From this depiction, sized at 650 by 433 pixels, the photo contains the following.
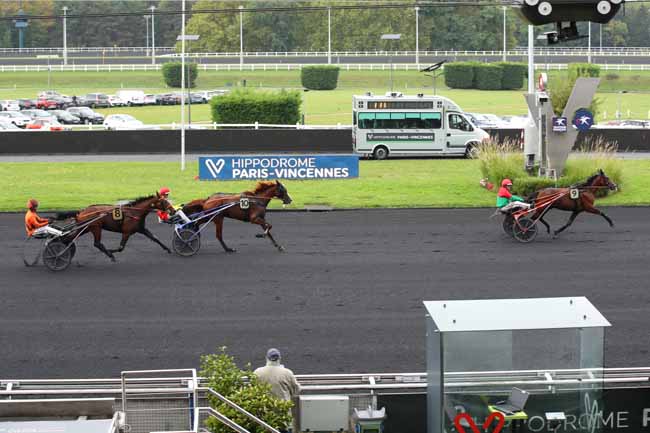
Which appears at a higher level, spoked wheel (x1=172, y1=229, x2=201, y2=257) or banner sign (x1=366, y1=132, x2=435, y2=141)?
banner sign (x1=366, y1=132, x2=435, y2=141)

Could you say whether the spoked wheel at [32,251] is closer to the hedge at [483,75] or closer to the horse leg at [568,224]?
the horse leg at [568,224]

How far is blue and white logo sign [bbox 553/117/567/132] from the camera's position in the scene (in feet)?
88.2

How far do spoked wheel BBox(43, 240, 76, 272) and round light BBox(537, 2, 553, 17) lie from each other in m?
11.5

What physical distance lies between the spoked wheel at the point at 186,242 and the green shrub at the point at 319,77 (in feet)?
191

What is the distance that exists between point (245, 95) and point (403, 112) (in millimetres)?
8281

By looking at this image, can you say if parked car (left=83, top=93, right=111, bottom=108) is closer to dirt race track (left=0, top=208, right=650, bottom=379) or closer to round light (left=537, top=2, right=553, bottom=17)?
dirt race track (left=0, top=208, right=650, bottom=379)

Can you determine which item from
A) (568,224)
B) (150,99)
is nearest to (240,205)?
(568,224)

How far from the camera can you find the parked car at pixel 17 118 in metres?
52.6

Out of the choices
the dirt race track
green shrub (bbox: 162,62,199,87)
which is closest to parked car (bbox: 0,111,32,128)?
green shrub (bbox: 162,62,199,87)

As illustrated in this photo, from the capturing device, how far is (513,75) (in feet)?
267

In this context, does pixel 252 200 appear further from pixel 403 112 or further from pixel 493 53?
pixel 493 53

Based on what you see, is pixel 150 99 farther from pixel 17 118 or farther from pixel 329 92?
pixel 17 118

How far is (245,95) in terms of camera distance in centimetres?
4444

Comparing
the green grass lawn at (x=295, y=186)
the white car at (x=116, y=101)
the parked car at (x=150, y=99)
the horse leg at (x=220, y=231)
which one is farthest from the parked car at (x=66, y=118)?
the horse leg at (x=220, y=231)
